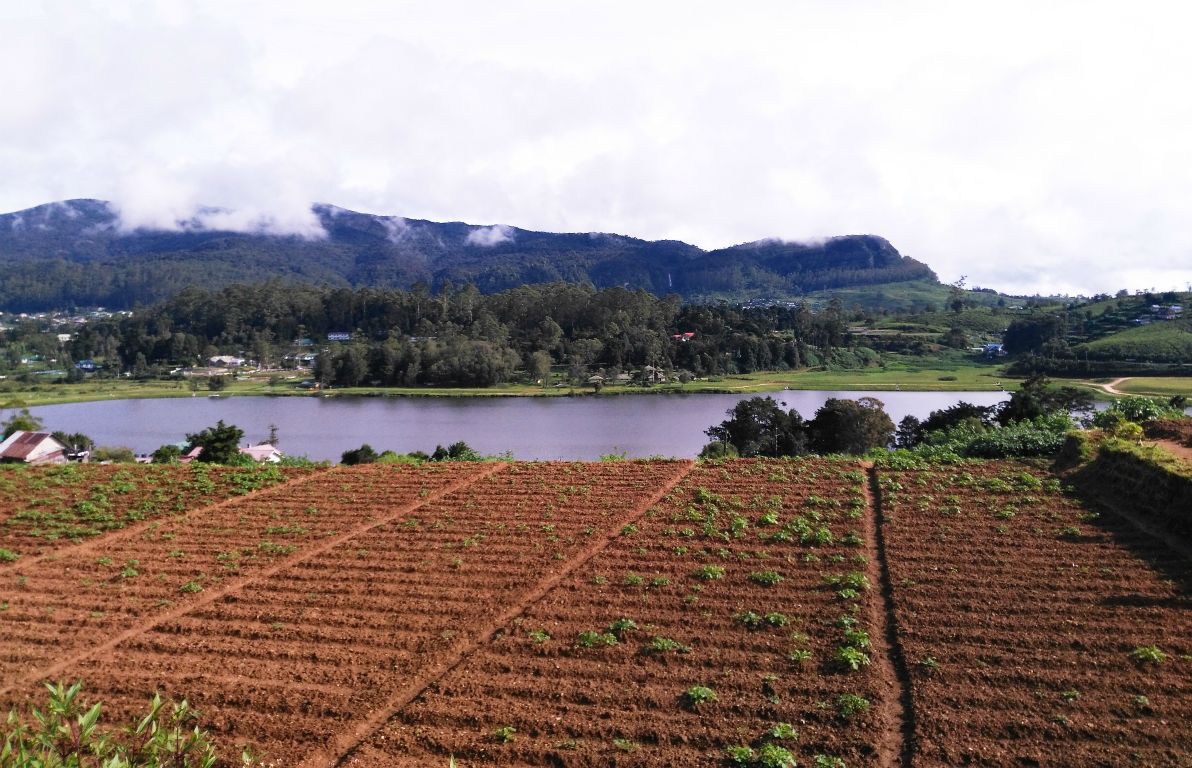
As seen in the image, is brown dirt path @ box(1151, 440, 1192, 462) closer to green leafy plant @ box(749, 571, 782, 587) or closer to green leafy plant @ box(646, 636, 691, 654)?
green leafy plant @ box(749, 571, 782, 587)

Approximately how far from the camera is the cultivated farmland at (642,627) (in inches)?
279

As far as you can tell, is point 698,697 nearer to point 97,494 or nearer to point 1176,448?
point 1176,448

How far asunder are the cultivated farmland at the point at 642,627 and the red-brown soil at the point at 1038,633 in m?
0.04

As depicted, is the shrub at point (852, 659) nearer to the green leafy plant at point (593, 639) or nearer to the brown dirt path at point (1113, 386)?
the green leafy plant at point (593, 639)

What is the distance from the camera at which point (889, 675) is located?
8.05 metres

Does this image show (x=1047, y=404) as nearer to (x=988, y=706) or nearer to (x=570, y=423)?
(x=570, y=423)

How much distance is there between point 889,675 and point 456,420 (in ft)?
161

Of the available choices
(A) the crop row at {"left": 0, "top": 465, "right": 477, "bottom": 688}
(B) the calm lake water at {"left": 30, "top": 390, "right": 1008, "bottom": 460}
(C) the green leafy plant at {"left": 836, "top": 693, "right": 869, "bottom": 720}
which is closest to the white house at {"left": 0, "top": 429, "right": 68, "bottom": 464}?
(B) the calm lake water at {"left": 30, "top": 390, "right": 1008, "bottom": 460}

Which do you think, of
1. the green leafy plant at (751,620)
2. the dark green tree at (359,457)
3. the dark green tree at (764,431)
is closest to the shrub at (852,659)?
the green leafy plant at (751,620)

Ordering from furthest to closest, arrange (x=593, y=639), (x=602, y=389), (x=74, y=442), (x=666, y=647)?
(x=602, y=389) → (x=74, y=442) → (x=593, y=639) → (x=666, y=647)

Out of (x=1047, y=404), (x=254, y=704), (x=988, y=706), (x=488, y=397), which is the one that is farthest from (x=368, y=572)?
(x=488, y=397)

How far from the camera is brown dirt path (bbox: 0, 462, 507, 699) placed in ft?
28.1

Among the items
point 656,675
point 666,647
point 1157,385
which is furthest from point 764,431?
point 1157,385

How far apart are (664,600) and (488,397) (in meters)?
60.6
